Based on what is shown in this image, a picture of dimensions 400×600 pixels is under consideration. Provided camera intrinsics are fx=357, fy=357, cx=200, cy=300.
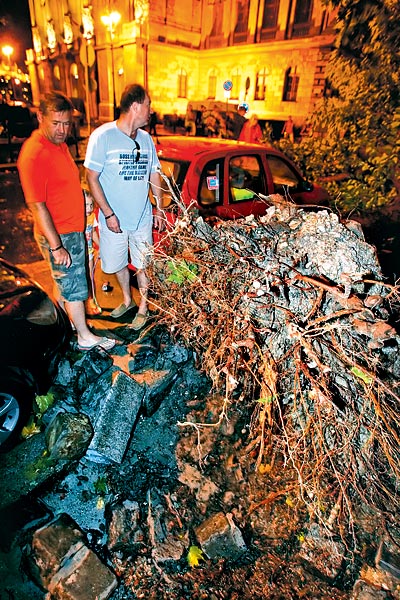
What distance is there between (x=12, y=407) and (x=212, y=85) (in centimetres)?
2598

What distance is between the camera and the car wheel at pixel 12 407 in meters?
2.47

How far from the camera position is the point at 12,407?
2.53 metres

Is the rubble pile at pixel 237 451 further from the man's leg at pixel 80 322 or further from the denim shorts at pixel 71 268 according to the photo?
the denim shorts at pixel 71 268

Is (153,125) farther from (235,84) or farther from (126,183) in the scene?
(126,183)

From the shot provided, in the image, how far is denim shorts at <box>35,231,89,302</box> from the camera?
9.74ft

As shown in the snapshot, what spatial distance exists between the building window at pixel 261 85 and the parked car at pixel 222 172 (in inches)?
727

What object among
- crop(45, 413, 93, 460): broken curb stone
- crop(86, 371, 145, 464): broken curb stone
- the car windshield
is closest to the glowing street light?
the car windshield

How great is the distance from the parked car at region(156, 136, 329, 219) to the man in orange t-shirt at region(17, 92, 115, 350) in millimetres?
1109

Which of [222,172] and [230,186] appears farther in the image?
[230,186]

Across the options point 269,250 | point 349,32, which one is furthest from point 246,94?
point 269,250

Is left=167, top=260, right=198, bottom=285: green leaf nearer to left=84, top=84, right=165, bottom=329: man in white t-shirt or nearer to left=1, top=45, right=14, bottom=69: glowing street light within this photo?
left=84, top=84, right=165, bottom=329: man in white t-shirt

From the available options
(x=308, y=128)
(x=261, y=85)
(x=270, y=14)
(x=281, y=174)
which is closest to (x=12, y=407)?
(x=281, y=174)

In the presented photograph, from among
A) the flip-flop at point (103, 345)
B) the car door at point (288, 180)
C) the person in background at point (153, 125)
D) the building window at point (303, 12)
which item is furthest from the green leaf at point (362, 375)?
the building window at point (303, 12)

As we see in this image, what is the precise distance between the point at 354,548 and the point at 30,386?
2427 mm
